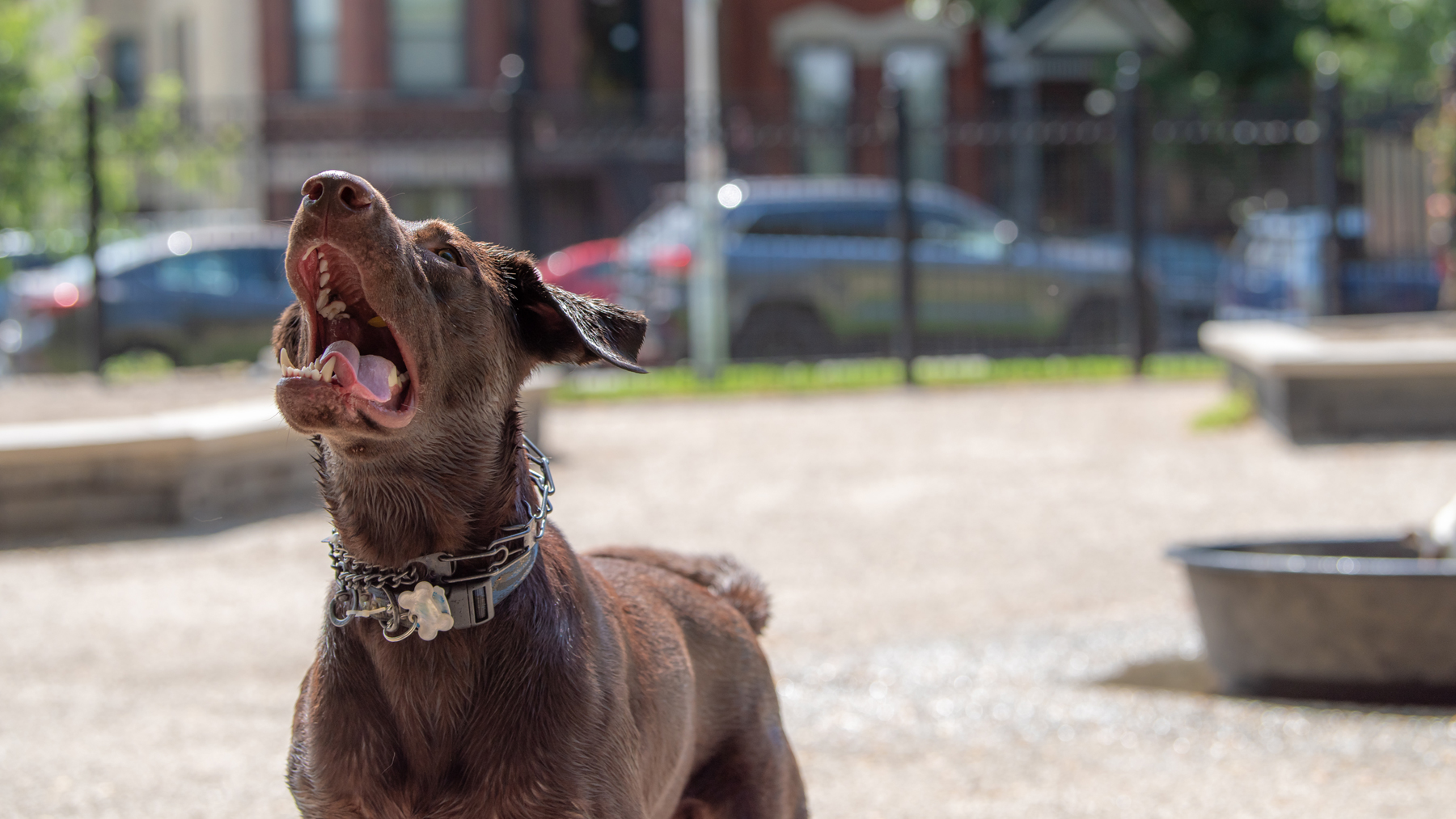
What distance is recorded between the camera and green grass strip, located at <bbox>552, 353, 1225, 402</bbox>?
14086 mm

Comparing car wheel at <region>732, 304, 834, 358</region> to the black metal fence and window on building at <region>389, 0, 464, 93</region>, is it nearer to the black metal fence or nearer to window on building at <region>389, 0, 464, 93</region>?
the black metal fence

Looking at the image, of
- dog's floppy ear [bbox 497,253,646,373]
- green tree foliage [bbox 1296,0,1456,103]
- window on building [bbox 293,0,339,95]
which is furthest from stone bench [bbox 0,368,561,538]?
window on building [bbox 293,0,339,95]

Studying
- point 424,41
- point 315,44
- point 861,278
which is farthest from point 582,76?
point 861,278

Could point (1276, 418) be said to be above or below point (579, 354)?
below

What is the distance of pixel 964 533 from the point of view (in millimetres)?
8297

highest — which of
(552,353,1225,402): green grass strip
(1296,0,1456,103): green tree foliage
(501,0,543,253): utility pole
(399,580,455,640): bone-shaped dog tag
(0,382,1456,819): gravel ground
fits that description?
(1296,0,1456,103): green tree foliage

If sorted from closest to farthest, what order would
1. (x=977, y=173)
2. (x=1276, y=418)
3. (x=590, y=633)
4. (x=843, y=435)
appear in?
1. (x=590, y=633)
2. (x=1276, y=418)
3. (x=843, y=435)
4. (x=977, y=173)

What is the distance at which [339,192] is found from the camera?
7.56 ft

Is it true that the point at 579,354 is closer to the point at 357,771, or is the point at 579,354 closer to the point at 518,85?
the point at 357,771

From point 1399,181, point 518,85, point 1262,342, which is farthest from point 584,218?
point 1262,342

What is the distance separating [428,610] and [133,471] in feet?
21.4

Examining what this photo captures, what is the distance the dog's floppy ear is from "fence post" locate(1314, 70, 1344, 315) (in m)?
12.5

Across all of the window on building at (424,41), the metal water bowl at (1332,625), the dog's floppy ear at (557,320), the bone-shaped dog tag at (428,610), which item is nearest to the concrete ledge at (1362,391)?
the metal water bowl at (1332,625)

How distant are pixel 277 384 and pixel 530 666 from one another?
593 millimetres
